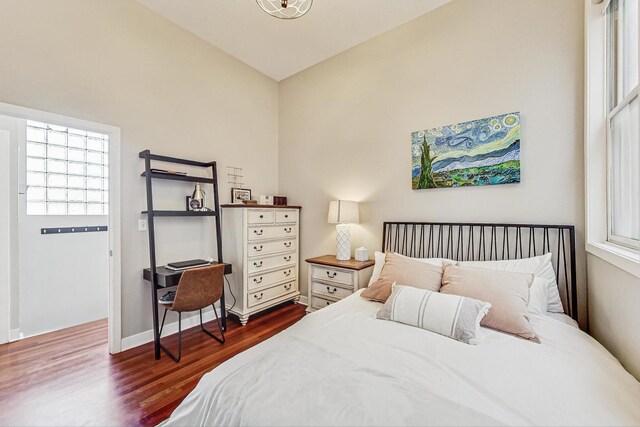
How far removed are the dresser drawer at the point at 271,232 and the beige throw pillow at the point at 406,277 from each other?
1464mm

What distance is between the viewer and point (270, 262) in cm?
328

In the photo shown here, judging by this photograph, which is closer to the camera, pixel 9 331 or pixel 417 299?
pixel 417 299

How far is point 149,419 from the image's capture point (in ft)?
5.32

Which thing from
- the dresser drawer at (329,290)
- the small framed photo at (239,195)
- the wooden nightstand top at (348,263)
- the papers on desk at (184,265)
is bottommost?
the dresser drawer at (329,290)

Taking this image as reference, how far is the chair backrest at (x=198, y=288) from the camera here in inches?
89.0

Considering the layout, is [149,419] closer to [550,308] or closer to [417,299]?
[417,299]

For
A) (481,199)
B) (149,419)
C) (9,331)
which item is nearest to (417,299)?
(481,199)

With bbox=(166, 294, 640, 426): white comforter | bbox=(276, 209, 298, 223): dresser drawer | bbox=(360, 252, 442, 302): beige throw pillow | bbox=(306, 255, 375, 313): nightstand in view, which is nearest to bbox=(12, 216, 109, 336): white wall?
bbox=(276, 209, 298, 223): dresser drawer

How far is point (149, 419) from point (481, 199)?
9.49ft

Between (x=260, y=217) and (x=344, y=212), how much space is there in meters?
0.98

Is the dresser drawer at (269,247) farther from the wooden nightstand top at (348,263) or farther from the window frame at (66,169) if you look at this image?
the window frame at (66,169)

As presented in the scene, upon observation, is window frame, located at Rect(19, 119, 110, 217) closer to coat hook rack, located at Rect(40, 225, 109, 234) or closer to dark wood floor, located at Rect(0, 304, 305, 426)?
→ coat hook rack, located at Rect(40, 225, 109, 234)

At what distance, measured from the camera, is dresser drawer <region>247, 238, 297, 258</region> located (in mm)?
3053

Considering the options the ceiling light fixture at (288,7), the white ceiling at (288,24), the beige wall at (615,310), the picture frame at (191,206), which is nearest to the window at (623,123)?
the beige wall at (615,310)
